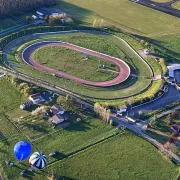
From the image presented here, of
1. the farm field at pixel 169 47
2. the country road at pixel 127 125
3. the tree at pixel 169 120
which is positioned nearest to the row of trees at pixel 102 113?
the country road at pixel 127 125

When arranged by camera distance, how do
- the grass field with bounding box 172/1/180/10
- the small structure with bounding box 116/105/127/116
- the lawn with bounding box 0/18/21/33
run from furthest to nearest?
1. the grass field with bounding box 172/1/180/10
2. the lawn with bounding box 0/18/21/33
3. the small structure with bounding box 116/105/127/116

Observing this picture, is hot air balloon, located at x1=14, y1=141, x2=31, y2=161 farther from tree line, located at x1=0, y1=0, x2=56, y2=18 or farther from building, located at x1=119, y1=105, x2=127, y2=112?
tree line, located at x1=0, y1=0, x2=56, y2=18

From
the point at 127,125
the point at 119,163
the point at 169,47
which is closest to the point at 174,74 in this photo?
the point at 169,47

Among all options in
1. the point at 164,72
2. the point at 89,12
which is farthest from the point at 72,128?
the point at 89,12

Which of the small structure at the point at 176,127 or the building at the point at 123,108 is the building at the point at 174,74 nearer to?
the small structure at the point at 176,127

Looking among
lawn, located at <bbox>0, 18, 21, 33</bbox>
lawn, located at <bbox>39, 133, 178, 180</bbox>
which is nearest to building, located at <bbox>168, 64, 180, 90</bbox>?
lawn, located at <bbox>39, 133, 178, 180</bbox>

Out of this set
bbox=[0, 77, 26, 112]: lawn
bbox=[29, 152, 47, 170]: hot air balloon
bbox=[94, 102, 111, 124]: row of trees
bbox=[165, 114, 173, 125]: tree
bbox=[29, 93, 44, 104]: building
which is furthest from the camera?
bbox=[29, 93, 44, 104]: building

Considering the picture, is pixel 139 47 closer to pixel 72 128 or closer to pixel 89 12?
pixel 89 12
